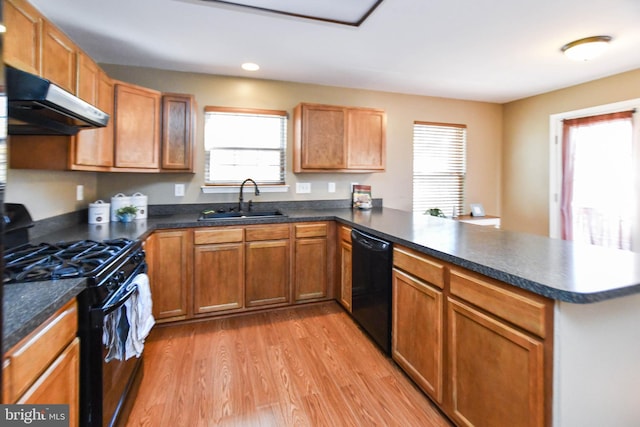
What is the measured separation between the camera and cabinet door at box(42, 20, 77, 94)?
68.8 inches

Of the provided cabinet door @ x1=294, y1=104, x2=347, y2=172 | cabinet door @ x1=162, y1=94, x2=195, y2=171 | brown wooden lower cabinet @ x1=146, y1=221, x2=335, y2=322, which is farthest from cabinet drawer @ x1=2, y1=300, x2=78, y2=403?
cabinet door @ x1=294, y1=104, x2=347, y2=172

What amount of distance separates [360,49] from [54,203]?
2641 mm

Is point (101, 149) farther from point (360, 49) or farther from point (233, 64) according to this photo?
point (360, 49)

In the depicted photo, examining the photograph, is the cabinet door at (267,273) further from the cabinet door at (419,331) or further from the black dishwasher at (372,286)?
the cabinet door at (419,331)

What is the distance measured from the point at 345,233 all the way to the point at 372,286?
0.69 meters

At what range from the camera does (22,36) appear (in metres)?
1.57

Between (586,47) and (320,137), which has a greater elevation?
(586,47)

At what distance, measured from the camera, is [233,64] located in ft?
9.87

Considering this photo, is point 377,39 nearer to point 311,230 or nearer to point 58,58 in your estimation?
point 311,230

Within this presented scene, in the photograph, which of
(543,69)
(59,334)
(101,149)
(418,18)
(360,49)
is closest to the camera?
(59,334)

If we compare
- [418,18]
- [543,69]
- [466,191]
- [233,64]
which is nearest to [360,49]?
[418,18]

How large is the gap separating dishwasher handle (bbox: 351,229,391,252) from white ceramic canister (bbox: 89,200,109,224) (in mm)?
2040
